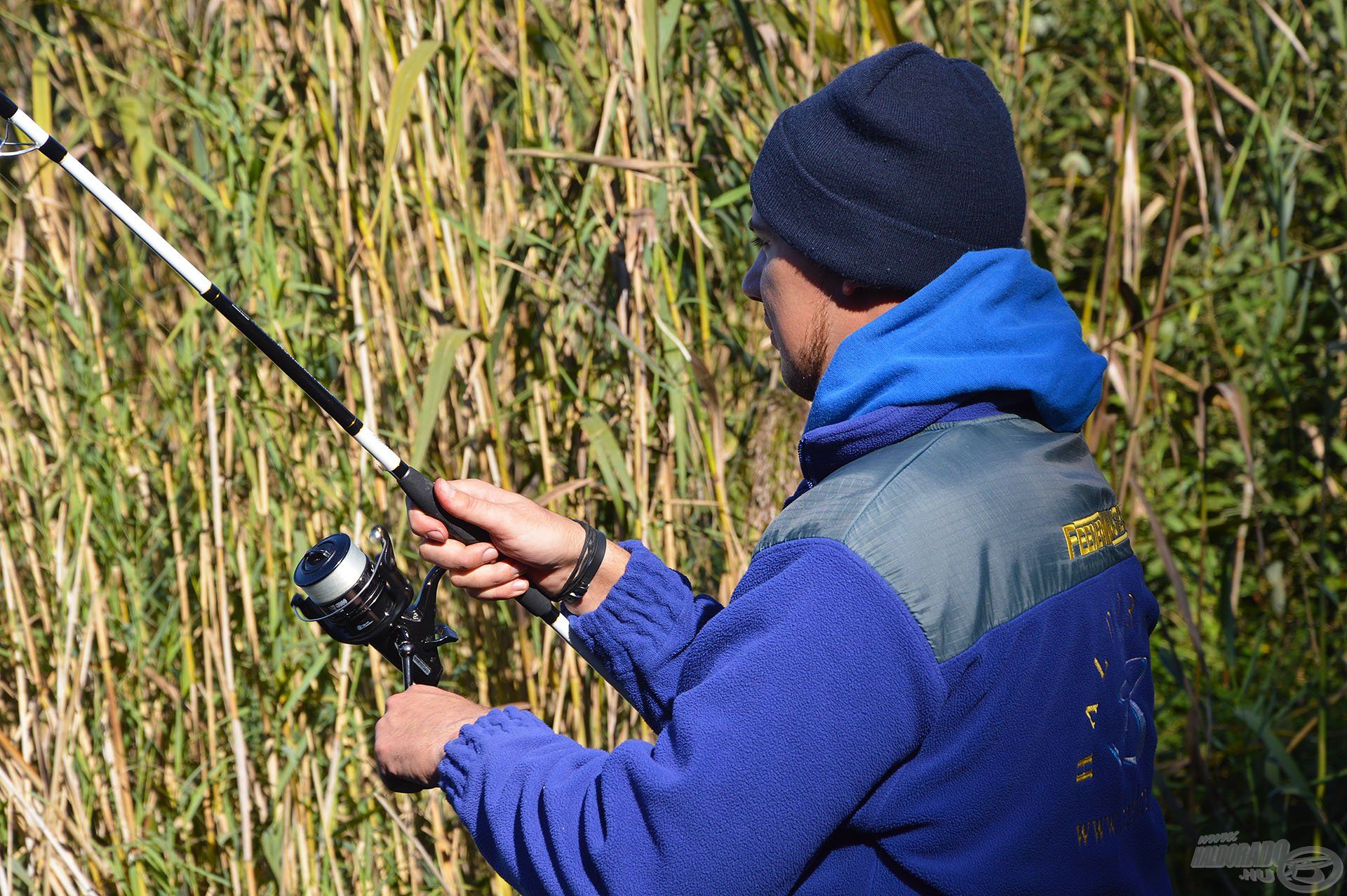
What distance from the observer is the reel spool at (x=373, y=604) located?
59.8 inches

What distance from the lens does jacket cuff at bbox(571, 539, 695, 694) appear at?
1522 millimetres

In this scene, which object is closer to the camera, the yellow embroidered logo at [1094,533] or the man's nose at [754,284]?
the yellow embroidered logo at [1094,533]

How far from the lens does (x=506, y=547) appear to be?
5.29 feet

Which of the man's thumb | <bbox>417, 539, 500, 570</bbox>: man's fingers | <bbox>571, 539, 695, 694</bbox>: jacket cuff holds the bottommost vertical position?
<bbox>571, 539, 695, 694</bbox>: jacket cuff

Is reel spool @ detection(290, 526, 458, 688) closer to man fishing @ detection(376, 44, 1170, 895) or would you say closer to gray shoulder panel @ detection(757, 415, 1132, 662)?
man fishing @ detection(376, 44, 1170, 895)

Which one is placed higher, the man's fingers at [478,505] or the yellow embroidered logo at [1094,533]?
the man's fingers at [478,505]

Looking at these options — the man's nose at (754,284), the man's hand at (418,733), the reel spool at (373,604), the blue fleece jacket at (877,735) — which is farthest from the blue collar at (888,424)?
the reel spool at (373,604)

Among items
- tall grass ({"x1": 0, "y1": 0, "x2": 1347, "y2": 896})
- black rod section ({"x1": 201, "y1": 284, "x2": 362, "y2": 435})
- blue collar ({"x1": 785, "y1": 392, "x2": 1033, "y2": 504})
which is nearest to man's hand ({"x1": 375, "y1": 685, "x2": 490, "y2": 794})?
black rod section ({"x1": 201, "y1": 284, "x2": 362, "y2": 435})

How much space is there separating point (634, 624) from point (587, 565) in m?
0.14

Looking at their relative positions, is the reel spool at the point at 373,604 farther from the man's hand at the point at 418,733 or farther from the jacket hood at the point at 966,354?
the jacket hood at the point at 966,354

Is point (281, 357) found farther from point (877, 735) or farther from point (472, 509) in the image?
point (877, 735)

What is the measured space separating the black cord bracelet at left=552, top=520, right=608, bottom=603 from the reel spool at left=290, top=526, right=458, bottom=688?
6.8 inches

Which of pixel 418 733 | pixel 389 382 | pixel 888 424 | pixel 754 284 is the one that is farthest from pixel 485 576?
pixel 389 382

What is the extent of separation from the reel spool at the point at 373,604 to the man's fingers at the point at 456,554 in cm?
5
